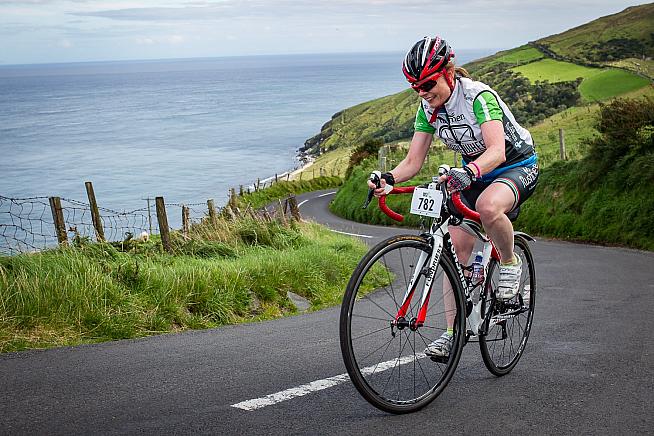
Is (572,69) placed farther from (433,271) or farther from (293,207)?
(433,271)

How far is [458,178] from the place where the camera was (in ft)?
15.5

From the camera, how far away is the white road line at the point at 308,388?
488cm

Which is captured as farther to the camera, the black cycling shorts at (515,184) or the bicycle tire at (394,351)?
the black cycling shorts at (515,184)

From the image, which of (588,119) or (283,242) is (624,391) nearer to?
(283,242)

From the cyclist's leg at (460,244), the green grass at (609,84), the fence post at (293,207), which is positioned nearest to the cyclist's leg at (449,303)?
the cyclist's leg at (460,244)

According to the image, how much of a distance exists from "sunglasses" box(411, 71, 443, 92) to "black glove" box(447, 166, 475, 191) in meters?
0.58

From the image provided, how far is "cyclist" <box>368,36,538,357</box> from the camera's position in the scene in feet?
16.1

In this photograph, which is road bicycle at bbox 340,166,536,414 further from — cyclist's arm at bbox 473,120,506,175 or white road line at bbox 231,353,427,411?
cyclist's arm at bbox 473,120,506,175

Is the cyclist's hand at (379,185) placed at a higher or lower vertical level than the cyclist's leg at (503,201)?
higher

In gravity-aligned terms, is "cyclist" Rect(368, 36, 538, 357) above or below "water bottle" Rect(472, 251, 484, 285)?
above

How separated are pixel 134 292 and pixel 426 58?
4560mm

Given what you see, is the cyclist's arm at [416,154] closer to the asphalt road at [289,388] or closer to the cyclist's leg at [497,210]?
the cyclist's leg at [497,210]

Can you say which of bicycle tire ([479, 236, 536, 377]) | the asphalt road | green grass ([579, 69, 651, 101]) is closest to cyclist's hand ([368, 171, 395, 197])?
bicycle tire ([479, 236, 536, 377])

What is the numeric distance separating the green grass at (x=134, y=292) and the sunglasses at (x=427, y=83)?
3.74 metres
